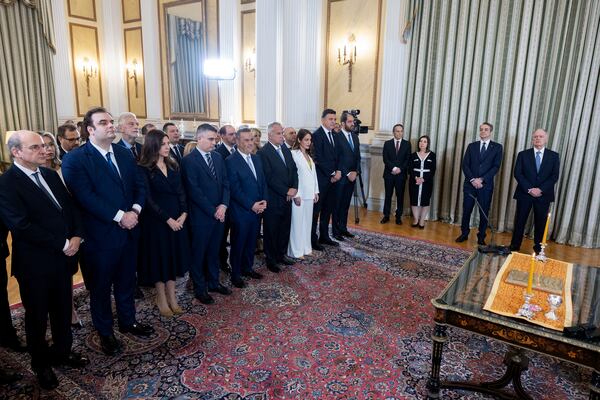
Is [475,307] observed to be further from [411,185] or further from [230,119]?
[230,119]

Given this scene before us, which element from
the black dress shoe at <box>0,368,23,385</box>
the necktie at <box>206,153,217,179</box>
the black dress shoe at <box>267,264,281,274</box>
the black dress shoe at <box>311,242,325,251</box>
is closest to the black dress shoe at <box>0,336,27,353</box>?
the black dress shoe at <box>0,368,23,385</box>

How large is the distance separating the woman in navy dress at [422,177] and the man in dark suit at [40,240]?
15.0ft

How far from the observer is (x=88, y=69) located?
9.43 m

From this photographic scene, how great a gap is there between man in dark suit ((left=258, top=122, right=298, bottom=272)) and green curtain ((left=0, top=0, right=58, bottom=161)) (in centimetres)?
639

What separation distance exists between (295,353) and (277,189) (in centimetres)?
176

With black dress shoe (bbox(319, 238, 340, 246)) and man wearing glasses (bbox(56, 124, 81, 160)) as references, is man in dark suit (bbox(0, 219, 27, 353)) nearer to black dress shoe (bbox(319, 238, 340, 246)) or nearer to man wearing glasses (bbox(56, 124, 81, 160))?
man wearing glasses (bbox(56, 124, 81, 160))

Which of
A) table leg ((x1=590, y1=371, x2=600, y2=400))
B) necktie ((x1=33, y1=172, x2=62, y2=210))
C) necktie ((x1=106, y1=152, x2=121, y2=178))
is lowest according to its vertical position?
table leg ((x1=590, y1=371, x2=600, y2=400))

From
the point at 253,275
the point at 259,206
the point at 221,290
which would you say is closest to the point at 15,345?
the point at 221,290

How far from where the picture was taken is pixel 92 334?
10.2 feet

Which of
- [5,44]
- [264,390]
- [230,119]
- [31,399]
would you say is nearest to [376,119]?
[230,119]

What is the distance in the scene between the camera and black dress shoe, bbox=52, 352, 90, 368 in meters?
2.66

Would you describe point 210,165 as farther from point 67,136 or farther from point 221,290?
point 67,136

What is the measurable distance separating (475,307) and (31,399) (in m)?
2.50

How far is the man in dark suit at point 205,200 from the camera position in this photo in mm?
3395
